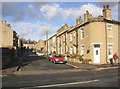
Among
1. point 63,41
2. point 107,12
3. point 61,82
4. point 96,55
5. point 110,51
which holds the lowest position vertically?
point 61,82

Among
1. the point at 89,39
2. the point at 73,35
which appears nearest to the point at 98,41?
the point at 89,39

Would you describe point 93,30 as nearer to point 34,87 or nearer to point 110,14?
point 110,14

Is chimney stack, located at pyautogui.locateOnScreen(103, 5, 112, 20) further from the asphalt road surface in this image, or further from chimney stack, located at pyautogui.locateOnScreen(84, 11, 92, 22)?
the asphalt road surface

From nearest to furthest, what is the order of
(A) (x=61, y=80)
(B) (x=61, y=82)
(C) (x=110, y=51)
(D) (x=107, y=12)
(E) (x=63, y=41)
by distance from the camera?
(B) (x=61, y=82) → (A) (x=61, y=80) → (C) (x=110, y=51) → (D) (x=107, y=12) → (E) (x=63, y=41)

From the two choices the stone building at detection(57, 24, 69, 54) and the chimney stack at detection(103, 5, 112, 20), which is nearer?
the chimney stack at detection(103, 5, 112, 20)

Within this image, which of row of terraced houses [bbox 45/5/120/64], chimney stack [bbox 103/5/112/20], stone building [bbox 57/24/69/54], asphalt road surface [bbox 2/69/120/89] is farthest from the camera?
stone building [bbox 57/24/69/54]

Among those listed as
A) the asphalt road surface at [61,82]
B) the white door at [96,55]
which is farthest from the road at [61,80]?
the white door at [96,55]

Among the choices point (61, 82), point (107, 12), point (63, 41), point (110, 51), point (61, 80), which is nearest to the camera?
point (61, 82)

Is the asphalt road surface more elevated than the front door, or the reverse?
the front door

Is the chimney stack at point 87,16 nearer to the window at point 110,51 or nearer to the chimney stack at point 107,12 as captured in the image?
the chimney stack at point 107,12

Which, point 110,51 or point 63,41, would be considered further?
point 63,41

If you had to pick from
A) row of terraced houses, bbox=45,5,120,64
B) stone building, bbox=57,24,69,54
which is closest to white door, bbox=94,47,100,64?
row of terraced houses, bbox=45,5,120,64

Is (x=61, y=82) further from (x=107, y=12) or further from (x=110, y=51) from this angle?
(x=107, y=12)

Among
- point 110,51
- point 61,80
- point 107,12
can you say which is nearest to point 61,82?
point 61,80
